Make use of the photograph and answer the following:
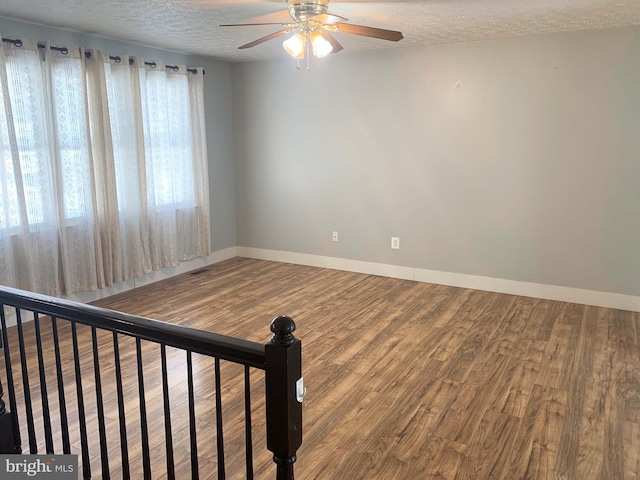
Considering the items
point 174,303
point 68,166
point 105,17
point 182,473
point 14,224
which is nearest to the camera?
point 182,473

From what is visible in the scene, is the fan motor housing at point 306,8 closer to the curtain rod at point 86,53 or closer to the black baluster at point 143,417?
the curtain rod at point 86,53

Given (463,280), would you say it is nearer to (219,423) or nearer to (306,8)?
(306,8)

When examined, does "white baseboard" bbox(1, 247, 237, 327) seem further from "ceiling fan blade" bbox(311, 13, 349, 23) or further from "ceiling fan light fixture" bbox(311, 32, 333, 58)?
"ceiling fan blade" bbox(311, 13, 349, 23)

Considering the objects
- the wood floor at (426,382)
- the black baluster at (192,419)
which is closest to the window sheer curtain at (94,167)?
the wood floor at (426,382)

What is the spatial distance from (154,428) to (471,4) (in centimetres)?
324

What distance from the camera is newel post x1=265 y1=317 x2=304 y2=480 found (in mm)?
1306

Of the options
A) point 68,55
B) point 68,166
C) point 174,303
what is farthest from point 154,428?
point 68,55

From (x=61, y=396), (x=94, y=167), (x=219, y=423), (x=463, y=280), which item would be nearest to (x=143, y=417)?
(x=219, y=423)

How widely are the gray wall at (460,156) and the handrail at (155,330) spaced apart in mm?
4078

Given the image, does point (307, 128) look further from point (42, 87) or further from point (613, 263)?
point (613, 263)

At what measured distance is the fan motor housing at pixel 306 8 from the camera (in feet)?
10.1

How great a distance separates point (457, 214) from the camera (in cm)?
512

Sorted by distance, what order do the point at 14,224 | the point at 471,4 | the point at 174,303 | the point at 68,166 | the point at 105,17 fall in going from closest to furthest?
the point at 471,4 → the point at 105,17 → the point at 14,224 → the point at 68,166 → the point at 174,303

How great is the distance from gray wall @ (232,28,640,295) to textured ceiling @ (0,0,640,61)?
0.34 meters
